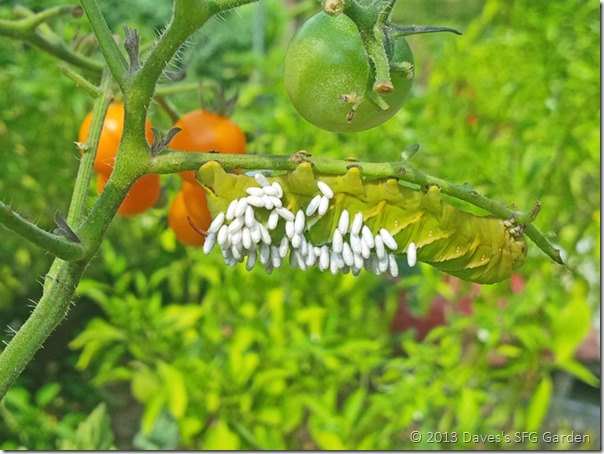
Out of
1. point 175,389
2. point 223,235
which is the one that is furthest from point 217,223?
point 175,389

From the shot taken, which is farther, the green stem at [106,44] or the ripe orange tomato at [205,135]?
the ripe orange tomato at [205,135]

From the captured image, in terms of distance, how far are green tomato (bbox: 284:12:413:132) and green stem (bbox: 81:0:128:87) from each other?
12cm

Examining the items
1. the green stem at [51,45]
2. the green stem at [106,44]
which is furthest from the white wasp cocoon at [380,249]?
the green stem at [51,45]

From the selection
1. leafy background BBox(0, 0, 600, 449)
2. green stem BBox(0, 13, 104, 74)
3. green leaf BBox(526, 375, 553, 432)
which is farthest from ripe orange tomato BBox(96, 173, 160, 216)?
green leaf BBox(526, 375, 553, 432)

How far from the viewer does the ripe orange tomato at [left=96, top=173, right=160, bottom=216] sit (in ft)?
2.33

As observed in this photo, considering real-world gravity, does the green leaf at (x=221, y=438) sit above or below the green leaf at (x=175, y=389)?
below

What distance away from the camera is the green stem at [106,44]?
47 cm

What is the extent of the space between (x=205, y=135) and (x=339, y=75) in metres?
0.24

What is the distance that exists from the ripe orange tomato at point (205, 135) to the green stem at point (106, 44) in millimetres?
196

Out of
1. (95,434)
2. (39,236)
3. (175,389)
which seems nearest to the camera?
(39,236)

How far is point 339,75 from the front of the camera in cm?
48

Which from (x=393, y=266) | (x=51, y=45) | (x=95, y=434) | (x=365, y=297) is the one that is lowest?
(x=365, y=297)

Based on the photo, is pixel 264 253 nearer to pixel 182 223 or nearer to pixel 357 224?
pixel 357 224

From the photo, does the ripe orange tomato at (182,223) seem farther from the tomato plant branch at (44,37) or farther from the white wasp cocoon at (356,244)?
the white wasp cocoon at (356,244)
